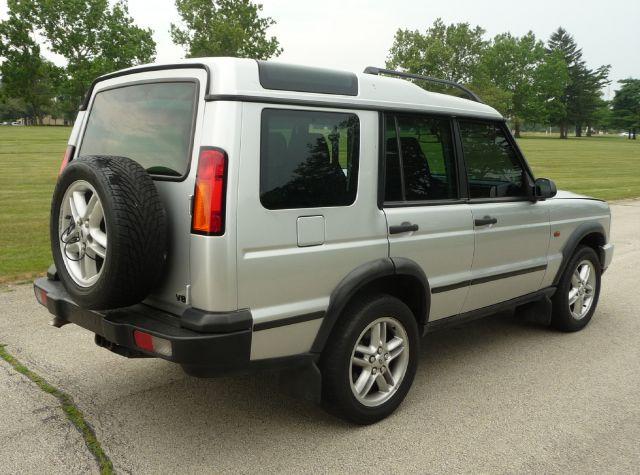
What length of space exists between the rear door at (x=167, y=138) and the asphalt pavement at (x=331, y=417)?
859mm

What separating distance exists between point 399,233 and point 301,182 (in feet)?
2.45

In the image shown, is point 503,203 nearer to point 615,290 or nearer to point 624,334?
point 624,334

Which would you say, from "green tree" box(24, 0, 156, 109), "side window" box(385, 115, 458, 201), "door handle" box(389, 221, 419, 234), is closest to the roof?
"side window" box(385, 115, 458, 201)

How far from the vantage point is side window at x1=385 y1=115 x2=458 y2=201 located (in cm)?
356

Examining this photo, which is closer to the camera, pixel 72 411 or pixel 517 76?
pixel 72 411

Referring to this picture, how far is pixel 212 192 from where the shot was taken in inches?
109

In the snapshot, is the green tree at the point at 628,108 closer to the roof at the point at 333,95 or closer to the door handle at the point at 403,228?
the roof at the point at 333,95

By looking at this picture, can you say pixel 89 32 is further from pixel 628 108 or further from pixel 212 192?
pixel 628 108

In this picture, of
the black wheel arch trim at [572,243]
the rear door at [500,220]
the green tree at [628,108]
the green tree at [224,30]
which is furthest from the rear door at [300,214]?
the green tree at [628,108]

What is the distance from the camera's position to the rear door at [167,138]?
2900 millimetres

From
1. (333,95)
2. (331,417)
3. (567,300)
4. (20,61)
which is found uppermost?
(20,61)

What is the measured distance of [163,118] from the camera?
10.2 ft

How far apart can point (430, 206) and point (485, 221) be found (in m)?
0.54

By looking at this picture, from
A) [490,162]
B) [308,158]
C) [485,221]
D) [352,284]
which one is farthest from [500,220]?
[308,158]
